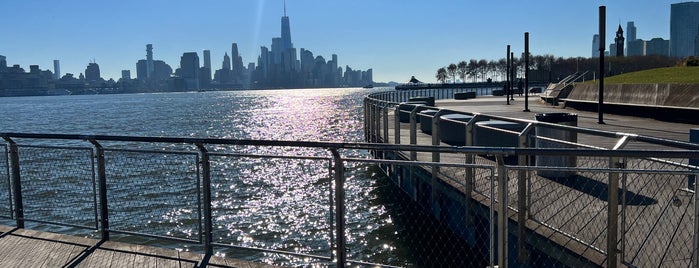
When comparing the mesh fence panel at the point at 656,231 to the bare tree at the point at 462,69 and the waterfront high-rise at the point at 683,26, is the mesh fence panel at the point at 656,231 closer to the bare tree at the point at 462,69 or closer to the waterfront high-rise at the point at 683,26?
the bare tree at the point at 462,69

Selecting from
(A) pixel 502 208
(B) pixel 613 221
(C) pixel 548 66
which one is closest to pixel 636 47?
(C) pixel 548 66

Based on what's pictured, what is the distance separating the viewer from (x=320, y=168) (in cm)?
2020

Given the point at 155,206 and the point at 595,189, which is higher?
the point at 595,189

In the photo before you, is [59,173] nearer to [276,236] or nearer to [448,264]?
[276,236]

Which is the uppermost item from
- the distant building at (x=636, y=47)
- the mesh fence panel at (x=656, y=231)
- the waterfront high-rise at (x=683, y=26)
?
the waterfront high-rise at (x=683, y=26)

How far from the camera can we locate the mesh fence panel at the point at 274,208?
11625 mm

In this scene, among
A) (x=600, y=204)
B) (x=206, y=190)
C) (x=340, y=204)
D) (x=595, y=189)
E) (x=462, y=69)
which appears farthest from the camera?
(x=462, y=69)

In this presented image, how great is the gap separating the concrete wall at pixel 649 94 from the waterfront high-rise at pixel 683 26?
162696 mm

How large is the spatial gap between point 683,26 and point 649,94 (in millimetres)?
173656

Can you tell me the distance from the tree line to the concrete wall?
55.4m

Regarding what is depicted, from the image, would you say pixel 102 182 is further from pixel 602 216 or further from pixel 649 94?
pixel 649 94

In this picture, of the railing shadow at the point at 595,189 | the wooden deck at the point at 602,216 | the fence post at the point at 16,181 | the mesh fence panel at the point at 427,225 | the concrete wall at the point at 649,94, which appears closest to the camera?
the wooden deck at the point at 602,216

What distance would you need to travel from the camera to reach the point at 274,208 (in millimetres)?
14625

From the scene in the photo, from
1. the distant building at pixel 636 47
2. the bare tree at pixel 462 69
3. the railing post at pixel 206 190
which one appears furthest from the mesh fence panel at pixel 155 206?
the distant building at pixel 636 47
